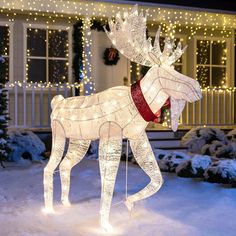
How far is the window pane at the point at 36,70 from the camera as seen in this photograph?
11.7 m

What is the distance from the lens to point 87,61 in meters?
11.3

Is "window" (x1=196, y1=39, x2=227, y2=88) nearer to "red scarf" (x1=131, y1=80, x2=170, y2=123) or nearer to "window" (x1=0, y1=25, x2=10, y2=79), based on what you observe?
"window" (x1=0, y1=25, x2=10, y2=79)

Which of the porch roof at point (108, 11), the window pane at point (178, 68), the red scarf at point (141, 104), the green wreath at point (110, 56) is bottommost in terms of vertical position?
the red scarf at point (141, 104)

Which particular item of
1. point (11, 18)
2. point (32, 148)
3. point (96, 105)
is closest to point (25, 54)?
point (11, 18)

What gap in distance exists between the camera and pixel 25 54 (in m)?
11.5

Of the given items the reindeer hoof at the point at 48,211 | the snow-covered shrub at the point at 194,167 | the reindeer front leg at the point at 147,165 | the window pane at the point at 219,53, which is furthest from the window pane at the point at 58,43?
the reindeer front leg at the point at 147,165

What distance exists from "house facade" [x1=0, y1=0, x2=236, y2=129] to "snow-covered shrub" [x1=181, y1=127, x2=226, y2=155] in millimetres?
1349

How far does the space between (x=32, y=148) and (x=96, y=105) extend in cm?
505

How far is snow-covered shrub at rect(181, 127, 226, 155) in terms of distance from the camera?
10.3 m

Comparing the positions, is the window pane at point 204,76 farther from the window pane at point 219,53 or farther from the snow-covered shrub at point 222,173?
the snow-covered shrub at point 222,173

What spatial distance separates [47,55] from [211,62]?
4830mm

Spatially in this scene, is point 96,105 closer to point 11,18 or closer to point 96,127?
point 96,127

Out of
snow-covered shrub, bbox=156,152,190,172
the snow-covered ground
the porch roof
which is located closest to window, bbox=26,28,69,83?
the porch roof

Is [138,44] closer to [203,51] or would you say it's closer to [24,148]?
[24,148]
